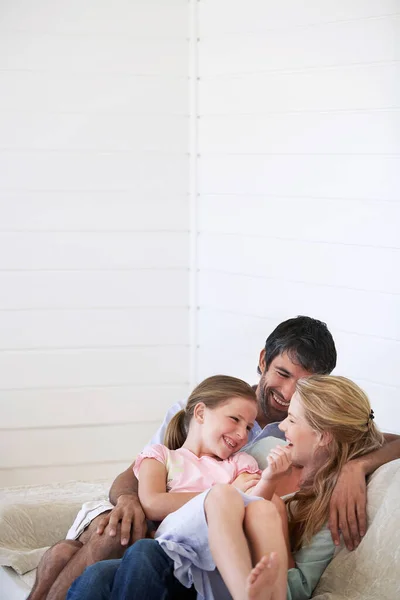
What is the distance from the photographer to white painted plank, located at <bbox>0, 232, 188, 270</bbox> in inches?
155

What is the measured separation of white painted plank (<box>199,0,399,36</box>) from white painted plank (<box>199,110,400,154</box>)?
1.18 ft

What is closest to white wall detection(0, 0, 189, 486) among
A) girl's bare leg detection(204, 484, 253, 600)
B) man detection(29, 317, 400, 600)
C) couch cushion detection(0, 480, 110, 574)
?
couch cushion detection(0, 480, 110, 574)

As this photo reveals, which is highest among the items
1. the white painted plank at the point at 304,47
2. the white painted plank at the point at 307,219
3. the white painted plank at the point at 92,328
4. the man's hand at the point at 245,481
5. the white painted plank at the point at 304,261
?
the white painted plank at the point at 304,47

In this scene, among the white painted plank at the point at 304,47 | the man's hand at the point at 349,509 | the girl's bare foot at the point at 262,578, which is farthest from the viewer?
the white painted plank at the point at 304,47

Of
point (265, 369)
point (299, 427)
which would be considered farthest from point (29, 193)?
point (299, 427)

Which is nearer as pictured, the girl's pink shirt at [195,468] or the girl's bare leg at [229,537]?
the girl's bare leg at [229,537]

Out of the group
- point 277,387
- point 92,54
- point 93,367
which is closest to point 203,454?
point 277,387

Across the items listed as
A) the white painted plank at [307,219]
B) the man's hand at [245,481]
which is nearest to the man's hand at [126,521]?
the man's hand at [245,481]

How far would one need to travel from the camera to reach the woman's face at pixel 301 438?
2184 mm

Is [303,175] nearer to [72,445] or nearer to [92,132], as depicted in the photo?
[92,132]

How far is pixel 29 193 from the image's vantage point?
3.93 m

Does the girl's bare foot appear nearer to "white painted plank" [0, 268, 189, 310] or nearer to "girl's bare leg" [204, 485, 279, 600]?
"girl's bare leg" [204, 485, 279, 600]

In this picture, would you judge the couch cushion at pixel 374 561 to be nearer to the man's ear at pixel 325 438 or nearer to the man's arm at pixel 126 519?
the man's ear at pixel 325 438

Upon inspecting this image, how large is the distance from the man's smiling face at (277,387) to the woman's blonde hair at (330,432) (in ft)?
1.33
